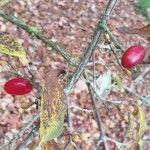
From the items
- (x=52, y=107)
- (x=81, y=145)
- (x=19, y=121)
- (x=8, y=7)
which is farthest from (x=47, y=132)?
(x=8, y=7)

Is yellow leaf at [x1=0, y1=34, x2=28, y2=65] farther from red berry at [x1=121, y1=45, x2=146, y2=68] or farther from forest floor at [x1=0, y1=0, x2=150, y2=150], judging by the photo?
forest floor at [x1=0, y1=0, x2=150, y2=150]

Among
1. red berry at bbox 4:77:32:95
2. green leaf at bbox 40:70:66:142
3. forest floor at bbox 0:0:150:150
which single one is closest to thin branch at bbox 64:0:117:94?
green leaf at bbox 40:70:66:142

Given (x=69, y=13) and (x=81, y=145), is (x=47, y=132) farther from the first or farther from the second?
(x=69, y=13)

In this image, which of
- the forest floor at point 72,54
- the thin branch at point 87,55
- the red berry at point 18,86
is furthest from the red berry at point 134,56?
the forest floor at point 72,54

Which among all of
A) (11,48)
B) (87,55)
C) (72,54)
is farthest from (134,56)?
(72,54)

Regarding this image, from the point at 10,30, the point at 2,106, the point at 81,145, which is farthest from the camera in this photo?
the point at 10,30
